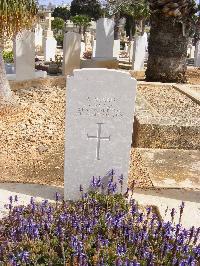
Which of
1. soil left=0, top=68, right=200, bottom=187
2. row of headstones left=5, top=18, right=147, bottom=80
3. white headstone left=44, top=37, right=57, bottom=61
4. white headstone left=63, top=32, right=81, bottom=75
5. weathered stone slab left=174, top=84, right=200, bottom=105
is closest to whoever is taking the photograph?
soil left=0, top=68, right=200, bottom=187

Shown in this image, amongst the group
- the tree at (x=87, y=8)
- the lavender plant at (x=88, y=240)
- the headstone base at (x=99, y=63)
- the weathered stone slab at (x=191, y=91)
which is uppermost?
the tree at (x=87, y=8)

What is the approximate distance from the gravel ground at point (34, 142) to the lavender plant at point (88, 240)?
1.56 meters

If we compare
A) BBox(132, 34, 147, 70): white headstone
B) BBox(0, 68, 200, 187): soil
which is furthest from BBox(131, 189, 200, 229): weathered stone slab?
BBox(132, 34, 147, 70): white headstone

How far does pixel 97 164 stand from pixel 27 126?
10.6 ft

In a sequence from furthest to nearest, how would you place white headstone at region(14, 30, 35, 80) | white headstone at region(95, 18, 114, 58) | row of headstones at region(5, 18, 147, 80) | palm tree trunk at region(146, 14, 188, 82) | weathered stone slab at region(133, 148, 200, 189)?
white headstone at region(95, 18, 114, 58) → palm tree trunk at region(146, 14, 188, 82) → row of headstones at region(5, 18, 147, 80) → white headstone at region(14, 30, 35, 80) → weathered stone slab at region(133, 148, 200, 189)

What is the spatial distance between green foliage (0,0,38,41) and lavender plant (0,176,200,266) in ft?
14.8

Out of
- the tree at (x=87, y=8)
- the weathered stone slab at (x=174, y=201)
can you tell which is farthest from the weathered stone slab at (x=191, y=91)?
the tree at (x=87, y=8)

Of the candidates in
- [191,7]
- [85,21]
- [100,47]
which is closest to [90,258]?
[191,7]

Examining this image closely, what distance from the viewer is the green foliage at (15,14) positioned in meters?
7.40

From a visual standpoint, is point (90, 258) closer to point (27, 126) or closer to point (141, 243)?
point (141, 243)

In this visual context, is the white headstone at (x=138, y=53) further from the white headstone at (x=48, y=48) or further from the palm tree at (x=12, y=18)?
the palm tree at (x=12, y=18)

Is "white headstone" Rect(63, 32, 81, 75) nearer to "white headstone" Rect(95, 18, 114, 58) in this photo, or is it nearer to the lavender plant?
"white headstone" Rect(95, 18, 114, 58)

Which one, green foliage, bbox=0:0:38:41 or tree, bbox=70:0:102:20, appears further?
tree, bbox=70:0:102:20

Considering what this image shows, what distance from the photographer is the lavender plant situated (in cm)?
315
